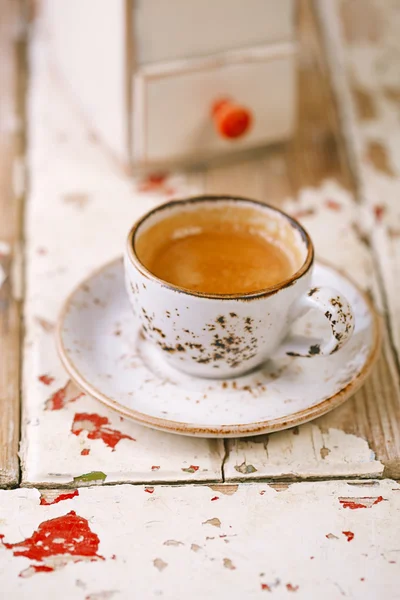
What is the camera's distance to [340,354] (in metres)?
0.70

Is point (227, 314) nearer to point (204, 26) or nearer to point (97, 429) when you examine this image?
point (97, 429)

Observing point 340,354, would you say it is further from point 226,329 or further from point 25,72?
point 25,72

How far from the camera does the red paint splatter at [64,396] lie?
27.2 inches

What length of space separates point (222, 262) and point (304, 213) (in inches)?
11.7

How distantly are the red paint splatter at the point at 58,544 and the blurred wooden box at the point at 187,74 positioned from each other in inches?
22.5

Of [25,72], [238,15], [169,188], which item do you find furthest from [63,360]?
[25,72]

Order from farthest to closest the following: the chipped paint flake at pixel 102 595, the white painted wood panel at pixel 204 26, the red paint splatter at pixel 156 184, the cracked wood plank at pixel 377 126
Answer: the red paint splatter at pixel 156 184
the white painted wood panel at pixel 204 26
the cracked wood plank at pixel 377 126
the chipped paint flake at pixel 102 595

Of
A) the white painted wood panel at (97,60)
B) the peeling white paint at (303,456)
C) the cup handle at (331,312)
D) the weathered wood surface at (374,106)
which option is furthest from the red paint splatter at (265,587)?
the white painted wood panel at (97,60)

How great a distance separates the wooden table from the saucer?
0.03 meters

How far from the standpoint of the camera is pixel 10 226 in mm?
945

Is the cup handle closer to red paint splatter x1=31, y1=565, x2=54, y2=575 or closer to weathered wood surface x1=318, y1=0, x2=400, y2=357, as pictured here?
weathered wood surface x1=318, y1=0, x2=400, y2=357

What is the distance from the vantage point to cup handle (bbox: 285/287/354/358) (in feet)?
2.08

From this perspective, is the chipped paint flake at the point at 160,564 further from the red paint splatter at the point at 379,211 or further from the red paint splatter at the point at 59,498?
the red paint splatter at the point at 379,211

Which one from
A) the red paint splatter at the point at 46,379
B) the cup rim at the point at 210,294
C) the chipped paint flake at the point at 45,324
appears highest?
the cup rim at the point at 210,294
